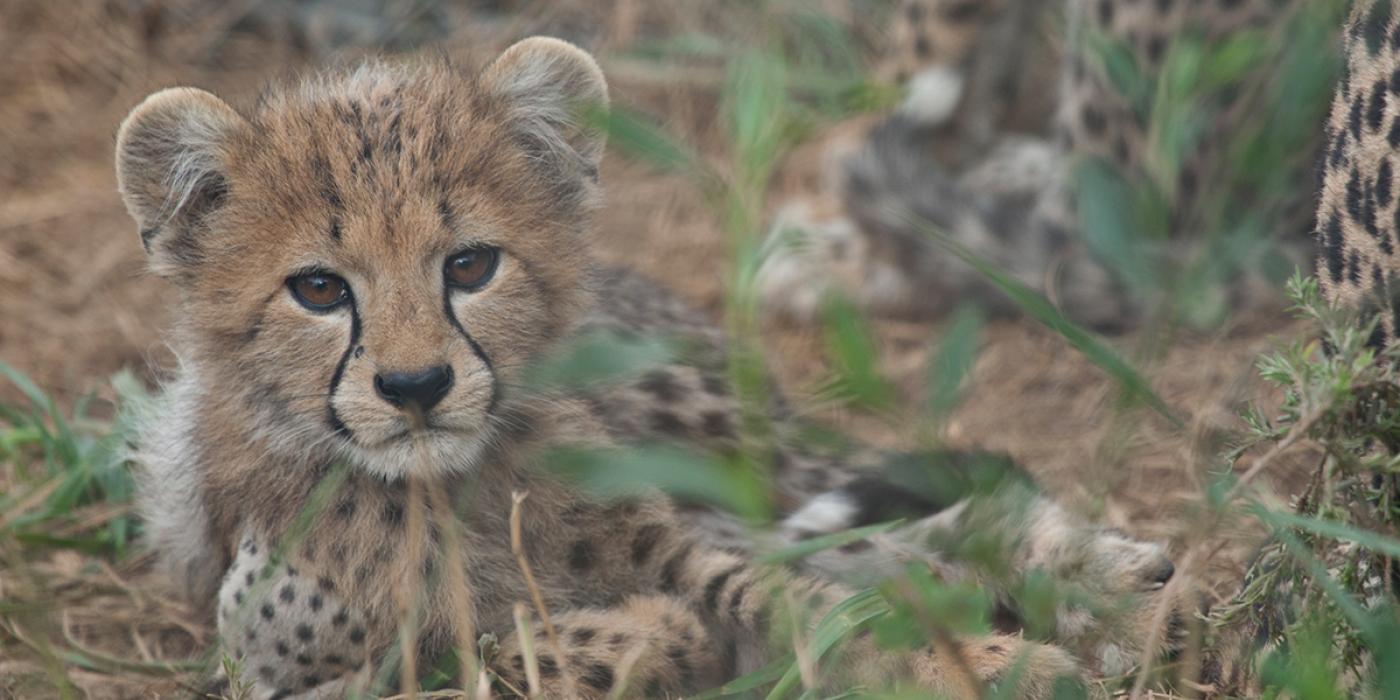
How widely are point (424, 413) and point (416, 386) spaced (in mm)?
57

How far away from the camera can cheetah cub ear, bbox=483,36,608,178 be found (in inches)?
107

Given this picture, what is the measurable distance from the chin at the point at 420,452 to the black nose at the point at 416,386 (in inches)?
2.2

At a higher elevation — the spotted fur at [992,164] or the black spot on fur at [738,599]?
the spotted fur at [992,164]

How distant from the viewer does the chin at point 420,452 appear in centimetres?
243

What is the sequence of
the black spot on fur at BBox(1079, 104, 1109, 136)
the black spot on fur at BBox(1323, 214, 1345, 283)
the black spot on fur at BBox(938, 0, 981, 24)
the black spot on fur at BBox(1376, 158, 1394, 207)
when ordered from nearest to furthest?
the black spot on fur at BBox(1376, 158, 1394, 207), the black spot on fur at BBox(1323, 214, 1345, 283), the black spot on fur at BBox(1079, 104, 1109, 136), the black spot on fur at BBox(938, 0, 981, 24)

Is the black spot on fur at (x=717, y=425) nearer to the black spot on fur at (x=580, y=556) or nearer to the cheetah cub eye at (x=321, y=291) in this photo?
the black spot on fur at (x=580, y=556)

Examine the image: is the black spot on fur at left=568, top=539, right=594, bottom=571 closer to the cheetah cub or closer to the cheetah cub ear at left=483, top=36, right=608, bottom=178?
the cheetah cub

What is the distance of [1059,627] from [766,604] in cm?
44

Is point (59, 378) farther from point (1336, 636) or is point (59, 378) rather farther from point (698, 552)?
point (1336, 636)

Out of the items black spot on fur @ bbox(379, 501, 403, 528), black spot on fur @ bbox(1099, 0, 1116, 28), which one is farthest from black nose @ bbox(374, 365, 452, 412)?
black spot on fur @ bbox(1099, 0, 1116, 28)

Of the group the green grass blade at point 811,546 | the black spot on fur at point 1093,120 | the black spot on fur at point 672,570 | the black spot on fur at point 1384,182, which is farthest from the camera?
the black spot on fur at point 1093,120

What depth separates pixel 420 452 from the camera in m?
2.42

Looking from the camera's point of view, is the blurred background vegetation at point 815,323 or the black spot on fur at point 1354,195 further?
the black spot on fur at point 1354,195

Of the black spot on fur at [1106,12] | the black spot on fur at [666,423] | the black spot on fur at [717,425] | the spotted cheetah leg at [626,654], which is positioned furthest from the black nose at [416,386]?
the black spot on fur at [1106,12]
